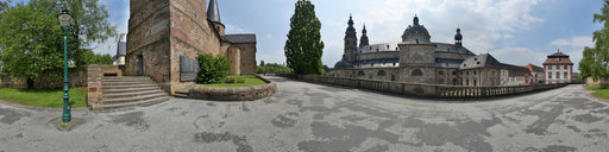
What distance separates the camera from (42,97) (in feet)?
30.5

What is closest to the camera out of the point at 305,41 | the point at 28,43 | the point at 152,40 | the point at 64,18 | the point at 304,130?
the point at 304,130

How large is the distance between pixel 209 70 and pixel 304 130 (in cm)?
951

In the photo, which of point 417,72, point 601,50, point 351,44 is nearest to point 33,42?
point 601,50

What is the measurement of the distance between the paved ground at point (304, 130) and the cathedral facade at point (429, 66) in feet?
115

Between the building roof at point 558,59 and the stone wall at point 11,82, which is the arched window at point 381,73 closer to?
the building roof at point 558,59

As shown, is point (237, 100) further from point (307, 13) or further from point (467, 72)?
point (467, 72)

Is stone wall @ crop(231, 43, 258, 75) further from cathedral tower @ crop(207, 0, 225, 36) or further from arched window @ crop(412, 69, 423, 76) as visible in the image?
arched window @ crop(412, 69, 423, 76)

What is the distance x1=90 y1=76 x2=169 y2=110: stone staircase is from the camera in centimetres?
760

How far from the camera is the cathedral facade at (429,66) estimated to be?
38.8 meters

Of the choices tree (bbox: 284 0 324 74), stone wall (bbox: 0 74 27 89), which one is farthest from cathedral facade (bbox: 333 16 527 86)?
stone wall (bbox: 0 74 27 89)

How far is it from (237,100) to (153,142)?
423 cm

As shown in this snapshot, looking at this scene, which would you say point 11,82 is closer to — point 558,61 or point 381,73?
point 381,73

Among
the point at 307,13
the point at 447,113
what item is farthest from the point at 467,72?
the point at 447,113

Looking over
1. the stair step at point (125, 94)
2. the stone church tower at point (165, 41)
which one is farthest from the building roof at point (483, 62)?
the stair step at point (125, 94)
